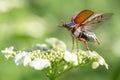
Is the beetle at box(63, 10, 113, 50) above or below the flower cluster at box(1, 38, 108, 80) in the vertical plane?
above

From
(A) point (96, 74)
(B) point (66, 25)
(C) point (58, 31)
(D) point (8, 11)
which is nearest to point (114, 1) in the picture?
(C) point (58, 31)

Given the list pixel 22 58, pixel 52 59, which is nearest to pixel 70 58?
pixel 52 59

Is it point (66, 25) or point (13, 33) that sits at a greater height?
point (13, 33)

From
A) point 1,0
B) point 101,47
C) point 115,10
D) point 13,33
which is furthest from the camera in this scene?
point 115,10

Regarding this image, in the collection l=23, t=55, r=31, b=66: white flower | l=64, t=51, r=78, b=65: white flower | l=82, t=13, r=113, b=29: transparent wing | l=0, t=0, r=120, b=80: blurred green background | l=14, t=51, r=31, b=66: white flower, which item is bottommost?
l=64, t=51, r=78, b=65: white flower

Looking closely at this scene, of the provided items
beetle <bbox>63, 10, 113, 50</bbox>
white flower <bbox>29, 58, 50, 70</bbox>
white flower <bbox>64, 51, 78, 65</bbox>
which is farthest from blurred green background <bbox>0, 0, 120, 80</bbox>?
white flower <bbox>29, 58, 50, 70</bbox>

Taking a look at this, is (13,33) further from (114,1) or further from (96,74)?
(114,1)

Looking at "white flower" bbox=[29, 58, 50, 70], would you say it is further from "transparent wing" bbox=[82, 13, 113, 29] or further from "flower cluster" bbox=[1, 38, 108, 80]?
"transparent wing" bbox=[82, 13, 113, 29]
